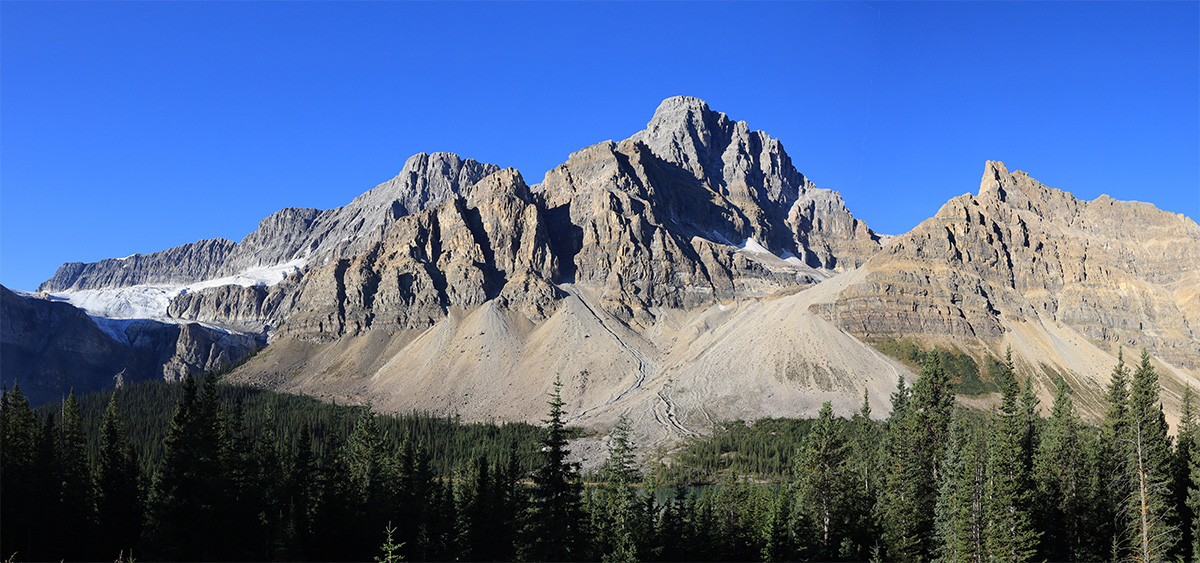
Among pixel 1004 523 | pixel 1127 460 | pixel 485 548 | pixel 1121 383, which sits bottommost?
pixel 485 548

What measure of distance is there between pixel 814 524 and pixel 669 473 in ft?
319

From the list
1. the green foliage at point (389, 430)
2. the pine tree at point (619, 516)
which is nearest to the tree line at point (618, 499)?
the pine tree at point (619, 516)

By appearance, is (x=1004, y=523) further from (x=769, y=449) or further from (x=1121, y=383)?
(x=769, y=449)

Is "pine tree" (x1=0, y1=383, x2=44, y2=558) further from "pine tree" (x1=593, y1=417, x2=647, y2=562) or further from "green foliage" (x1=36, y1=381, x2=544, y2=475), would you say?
"green foliage" (x1=36, y1=381, x2=544, y2=475)

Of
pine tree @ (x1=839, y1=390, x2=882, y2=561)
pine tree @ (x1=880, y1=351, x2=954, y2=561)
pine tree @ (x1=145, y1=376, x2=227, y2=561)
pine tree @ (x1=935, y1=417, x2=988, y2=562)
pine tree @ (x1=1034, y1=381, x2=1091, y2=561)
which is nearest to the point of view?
pine tree @ (x1=935, y1=417, x2=988, y2=562)

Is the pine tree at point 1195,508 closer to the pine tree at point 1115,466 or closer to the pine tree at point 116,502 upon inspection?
the pine tree at point 1115,466

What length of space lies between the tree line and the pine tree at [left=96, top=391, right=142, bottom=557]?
140 millimetres

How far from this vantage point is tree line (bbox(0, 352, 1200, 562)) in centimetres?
4572

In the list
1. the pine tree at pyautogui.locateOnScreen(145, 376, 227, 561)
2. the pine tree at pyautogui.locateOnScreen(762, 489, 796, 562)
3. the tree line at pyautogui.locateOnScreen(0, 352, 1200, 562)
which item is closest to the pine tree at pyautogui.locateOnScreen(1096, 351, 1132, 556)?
the tree line at pyautogui.locateOnScreen(0, 352, 1200, 562)

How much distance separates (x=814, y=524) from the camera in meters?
60.8

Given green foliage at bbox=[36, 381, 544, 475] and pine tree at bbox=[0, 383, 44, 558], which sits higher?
green foliage at bbox=[36, 381, 544, 475]

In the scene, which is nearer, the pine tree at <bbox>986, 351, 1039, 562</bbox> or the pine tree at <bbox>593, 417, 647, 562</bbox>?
the pine tree at <bbox>986, 351, 1039, 562</bbox>

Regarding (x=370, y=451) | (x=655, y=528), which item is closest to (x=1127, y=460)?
(x=655, y=528)

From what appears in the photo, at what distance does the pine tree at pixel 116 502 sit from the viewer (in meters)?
57.5
